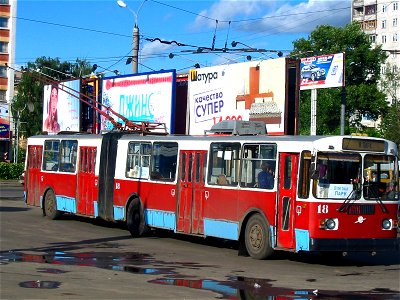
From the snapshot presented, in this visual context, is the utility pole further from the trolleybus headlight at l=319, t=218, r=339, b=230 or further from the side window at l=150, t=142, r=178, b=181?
the trolleybus headlight at l=319, t=218, r=339, b=230

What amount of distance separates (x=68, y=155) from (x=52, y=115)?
21230 mm

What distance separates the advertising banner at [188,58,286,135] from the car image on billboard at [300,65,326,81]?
545cm

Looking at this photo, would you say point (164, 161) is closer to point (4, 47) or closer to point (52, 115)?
point (52, 115)

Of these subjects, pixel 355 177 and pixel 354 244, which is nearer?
pixel 354 244

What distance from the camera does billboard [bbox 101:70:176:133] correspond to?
31750 mm

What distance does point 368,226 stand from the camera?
47.0 feet

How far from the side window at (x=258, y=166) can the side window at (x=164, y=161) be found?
2.81m

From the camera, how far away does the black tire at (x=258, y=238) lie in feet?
48.8

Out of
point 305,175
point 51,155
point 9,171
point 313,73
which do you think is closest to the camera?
point 305,175

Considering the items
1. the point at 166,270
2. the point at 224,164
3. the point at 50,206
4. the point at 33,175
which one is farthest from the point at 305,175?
the point at 33,175

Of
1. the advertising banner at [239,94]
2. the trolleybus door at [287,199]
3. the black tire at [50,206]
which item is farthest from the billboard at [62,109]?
the trolleybus door at [287,199]

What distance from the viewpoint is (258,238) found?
597 inches

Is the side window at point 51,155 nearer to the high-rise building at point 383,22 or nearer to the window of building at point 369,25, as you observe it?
the high-rise building at point 383,22

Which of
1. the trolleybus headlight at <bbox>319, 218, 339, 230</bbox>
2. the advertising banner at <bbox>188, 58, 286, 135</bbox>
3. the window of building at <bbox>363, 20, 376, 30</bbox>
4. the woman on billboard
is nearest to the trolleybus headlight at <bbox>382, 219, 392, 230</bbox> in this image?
the trolleybus headlight at <bbox>319, 218, 339, 230</bbox>
